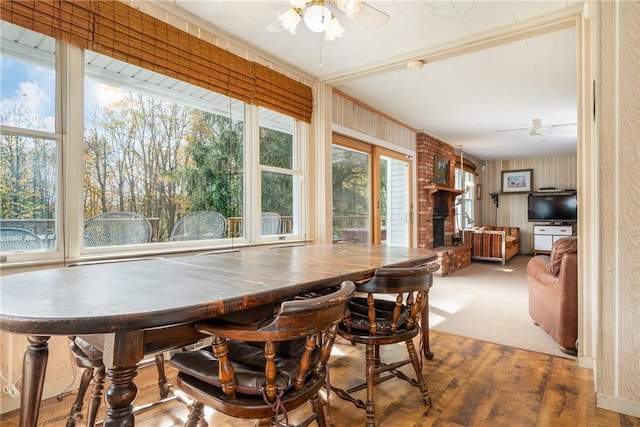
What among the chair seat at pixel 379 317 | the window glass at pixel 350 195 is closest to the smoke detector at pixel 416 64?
the window glass at pixel 350 195

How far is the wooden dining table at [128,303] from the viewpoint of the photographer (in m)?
0.88

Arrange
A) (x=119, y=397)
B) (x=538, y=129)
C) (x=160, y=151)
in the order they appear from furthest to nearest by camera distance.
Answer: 1. (x=538, y=129)
2. (x=160, y=151)
3. (x=119, y=397)

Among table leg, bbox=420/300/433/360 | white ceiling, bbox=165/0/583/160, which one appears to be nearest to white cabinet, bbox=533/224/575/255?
white ceiling, bbox=165/0/583/160

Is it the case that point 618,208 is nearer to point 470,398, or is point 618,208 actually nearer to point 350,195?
point 470,398

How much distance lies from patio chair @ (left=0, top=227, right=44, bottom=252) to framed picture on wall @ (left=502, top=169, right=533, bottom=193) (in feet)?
32.5

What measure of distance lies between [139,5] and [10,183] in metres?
1.39

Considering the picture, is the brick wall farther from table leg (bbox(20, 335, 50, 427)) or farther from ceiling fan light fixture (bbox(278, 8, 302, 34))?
table leg (bbox(20, 335, 50, 427))

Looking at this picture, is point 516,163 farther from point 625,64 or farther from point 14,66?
point 14,66

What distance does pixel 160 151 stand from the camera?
257cm

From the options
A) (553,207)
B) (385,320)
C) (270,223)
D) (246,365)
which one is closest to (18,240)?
(246,365)

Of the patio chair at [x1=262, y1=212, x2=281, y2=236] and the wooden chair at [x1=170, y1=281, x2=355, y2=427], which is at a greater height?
the patio chair at [x1=262, y1=212, x2=281, y2=236]

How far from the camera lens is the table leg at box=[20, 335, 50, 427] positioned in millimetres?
1213

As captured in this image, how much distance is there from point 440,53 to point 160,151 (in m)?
2.52

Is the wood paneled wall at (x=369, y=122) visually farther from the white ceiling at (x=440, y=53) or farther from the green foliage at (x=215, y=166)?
the green foliage at (x=215, y=166)
